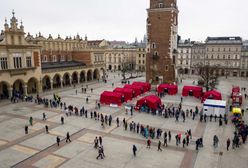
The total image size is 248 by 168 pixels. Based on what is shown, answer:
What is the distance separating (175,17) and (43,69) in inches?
1260

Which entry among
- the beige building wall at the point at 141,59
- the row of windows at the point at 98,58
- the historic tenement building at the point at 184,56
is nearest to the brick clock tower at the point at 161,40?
the row of windows at the point at 98,58

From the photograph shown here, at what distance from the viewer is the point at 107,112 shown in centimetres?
3105

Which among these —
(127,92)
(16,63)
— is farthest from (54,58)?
(127,92)

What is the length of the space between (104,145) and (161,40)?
34481 mm

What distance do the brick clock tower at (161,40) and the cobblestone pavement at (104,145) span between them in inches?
887

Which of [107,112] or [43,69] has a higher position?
[43,69]

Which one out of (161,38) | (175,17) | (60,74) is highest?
(175,17)

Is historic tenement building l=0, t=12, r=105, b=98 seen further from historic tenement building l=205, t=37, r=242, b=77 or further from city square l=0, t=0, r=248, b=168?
historic tenement building l=205, t=37, r=242, b=77

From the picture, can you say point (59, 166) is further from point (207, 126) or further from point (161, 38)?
point (161, 38)

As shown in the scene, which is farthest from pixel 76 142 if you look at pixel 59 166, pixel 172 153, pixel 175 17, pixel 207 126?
pixel 175 17

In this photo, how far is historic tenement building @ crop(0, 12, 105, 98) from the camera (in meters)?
37.7

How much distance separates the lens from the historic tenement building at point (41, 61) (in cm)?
3766

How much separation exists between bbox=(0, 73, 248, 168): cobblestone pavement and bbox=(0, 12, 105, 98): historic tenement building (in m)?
11.8

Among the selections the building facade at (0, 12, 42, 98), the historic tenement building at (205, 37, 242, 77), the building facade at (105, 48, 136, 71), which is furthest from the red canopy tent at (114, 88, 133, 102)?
the building facade at (105, 48, 136, 71)
